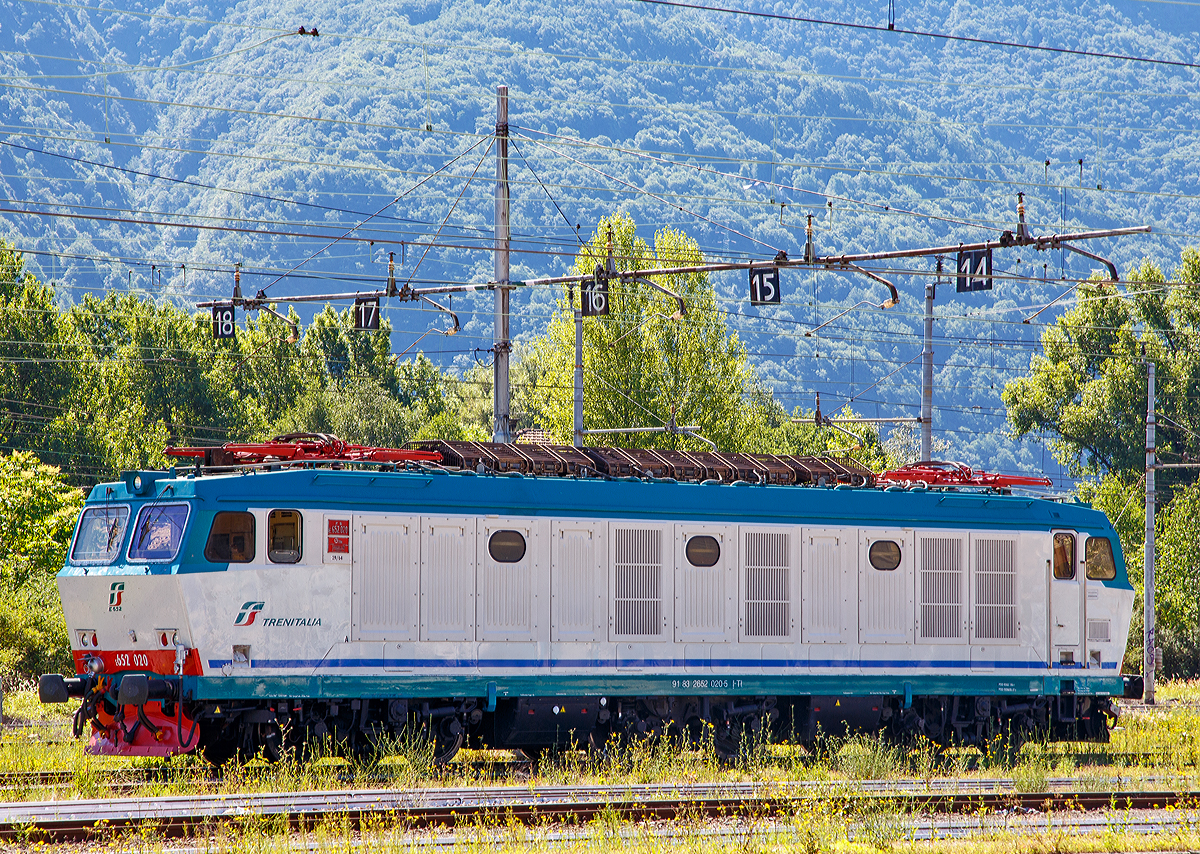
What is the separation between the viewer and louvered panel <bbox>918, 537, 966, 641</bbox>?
2036cm

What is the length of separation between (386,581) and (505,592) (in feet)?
5.12

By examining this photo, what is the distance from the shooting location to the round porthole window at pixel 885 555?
20.1m

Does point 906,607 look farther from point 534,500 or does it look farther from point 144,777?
point 144,777

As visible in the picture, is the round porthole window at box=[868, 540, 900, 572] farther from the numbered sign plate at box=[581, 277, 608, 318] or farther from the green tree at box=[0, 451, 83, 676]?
the green tree at box=[0, 451, 83, 676]

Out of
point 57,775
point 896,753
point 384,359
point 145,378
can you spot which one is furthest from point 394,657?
point 384,359

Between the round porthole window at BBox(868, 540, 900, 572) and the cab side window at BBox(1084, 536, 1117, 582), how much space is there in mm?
3342

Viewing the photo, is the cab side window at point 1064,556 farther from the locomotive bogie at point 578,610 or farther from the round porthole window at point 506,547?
the round porthole window at point 506,547

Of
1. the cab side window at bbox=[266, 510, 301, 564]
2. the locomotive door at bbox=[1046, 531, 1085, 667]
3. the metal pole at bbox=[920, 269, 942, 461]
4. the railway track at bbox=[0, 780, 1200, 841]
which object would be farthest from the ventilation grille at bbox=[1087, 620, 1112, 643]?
the cab side window at bbox=[266, 510, 301, 564]

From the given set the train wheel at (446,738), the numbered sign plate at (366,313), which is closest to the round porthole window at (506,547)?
the train wheel at (446,738)

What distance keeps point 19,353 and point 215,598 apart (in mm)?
46968

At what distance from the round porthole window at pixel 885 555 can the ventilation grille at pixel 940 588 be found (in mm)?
424

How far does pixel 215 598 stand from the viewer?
52.9 feet

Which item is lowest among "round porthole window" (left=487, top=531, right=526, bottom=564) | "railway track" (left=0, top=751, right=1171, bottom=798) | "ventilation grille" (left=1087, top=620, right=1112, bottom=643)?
"railway track" (left=0, top=751, right=1171, bottom=798)

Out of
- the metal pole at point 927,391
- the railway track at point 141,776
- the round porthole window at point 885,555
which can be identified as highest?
the metal pole at point 927,391
